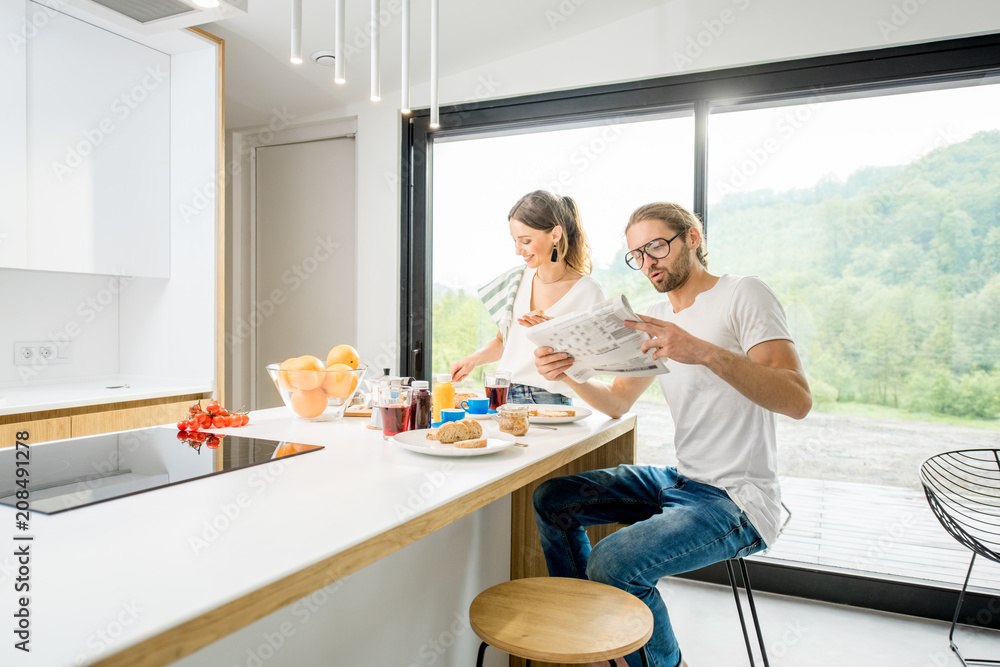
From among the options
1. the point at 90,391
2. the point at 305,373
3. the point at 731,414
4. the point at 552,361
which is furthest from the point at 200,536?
the point at 90,391

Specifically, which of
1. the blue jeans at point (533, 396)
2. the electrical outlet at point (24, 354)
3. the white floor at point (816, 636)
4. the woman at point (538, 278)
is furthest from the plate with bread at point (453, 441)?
the electrical outlet at point (24, 354)

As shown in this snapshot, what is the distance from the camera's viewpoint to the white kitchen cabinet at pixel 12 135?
2326 mm

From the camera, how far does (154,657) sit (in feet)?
1.71

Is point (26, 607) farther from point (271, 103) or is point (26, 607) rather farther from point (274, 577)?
point (271, 103)

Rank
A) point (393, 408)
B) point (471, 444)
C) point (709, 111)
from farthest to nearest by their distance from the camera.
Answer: point (709, 111), point (393, 408), point (471, 444)

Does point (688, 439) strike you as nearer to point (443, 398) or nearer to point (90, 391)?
point (443, 398)

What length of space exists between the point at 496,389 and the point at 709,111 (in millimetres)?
1918

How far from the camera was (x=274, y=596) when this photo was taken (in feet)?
2.11

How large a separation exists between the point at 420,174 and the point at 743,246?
1.75 m

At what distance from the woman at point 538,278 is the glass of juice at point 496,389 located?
44 centimetres

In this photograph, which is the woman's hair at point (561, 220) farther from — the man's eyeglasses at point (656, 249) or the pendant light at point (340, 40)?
the pendant light at point (340, 40)

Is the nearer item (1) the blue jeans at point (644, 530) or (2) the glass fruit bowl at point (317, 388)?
(1) the blue jeans at point (644, 530)

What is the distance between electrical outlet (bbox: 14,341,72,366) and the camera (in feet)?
8.84

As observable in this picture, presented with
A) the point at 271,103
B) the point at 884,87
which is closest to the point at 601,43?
the point at 884,87
